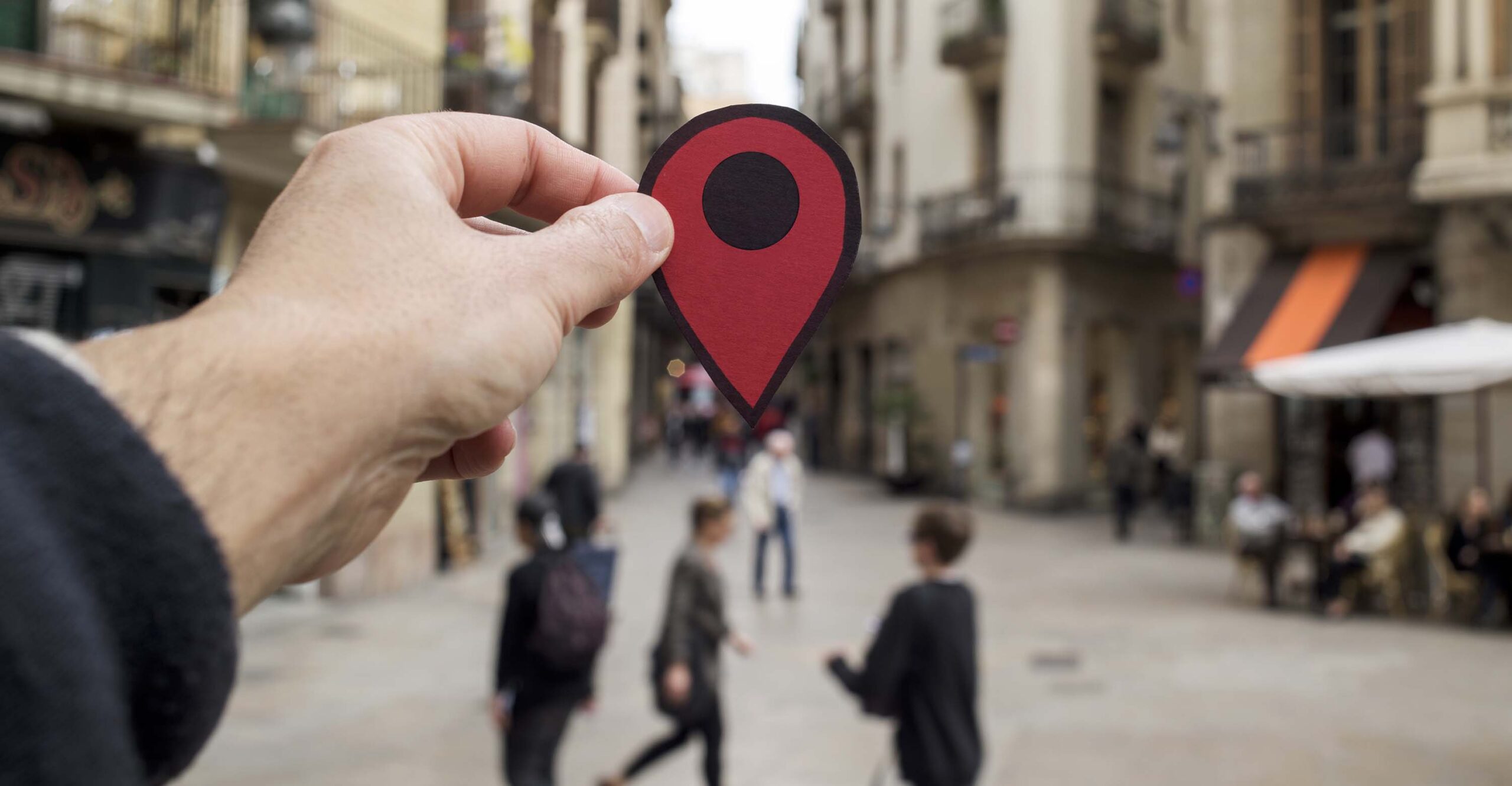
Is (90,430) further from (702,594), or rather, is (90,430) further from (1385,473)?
(1385,473)

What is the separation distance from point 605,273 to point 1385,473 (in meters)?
15.8

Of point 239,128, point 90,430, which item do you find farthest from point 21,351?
point 239,128

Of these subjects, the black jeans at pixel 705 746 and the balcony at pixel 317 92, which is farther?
the balcony at pixel 317 92

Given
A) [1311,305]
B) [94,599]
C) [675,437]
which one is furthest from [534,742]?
[675,437]

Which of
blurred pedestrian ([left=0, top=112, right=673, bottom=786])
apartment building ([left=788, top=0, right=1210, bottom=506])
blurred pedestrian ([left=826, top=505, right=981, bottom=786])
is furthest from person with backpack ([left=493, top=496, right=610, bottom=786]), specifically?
apartment building ([left=788, top=0, right=1210, bottom=506])

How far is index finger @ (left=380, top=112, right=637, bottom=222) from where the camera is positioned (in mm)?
1073

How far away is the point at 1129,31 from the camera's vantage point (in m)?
22.7

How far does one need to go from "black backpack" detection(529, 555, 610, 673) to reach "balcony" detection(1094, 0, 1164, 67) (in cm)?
2029

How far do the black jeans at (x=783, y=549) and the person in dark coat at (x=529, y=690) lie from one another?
6909 mm

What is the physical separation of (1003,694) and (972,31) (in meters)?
17.5

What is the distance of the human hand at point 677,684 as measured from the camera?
17.8 ft

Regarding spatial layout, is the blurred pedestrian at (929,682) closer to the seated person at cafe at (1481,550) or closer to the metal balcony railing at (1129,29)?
the seated person at cafe at (1481,550)

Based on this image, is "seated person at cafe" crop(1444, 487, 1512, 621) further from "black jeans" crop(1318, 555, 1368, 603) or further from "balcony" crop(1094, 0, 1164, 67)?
"balcony" crop(1094, 0, 1164, 67)

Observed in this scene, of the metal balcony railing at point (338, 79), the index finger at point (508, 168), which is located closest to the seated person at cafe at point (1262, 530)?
the metal balcony railing at point (338, 79)
